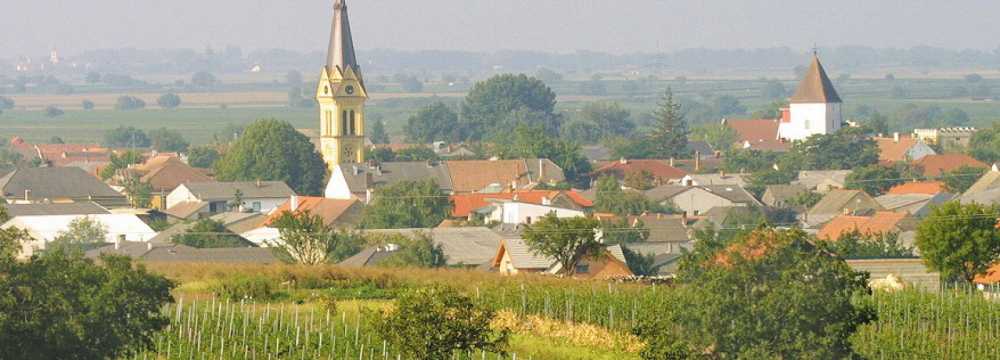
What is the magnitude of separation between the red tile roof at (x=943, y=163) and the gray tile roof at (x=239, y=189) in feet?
83.7

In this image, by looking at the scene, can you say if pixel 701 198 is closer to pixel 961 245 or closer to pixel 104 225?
pixel 104 225

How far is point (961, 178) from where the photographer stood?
8119cm

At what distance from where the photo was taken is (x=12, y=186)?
80875mm

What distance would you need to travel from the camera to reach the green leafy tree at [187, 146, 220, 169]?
115 meters

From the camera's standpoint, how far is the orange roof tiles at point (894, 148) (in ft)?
340

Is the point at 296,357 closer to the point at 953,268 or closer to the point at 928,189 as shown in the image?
the point at 953,268

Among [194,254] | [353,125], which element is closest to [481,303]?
[194,254]

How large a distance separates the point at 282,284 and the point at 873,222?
26.4m

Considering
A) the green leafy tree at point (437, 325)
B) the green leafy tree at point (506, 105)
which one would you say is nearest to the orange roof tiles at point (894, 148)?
the green leafy tree at point (506, 105)

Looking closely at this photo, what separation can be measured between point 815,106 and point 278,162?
3799 centimetres

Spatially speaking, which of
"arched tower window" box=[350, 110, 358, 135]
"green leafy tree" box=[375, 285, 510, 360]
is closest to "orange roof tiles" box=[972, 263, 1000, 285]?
"green leafy tree" box=[375, 285, 510, 360]

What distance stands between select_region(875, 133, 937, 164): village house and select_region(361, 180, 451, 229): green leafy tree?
33443mm

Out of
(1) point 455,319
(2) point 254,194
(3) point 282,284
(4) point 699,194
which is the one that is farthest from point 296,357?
Result: (2) point 254,194

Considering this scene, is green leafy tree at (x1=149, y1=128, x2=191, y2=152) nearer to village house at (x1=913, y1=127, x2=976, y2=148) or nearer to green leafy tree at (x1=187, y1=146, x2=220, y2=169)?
green leafy tree at (x1=187, y1=146, x2=220, y2=169)
